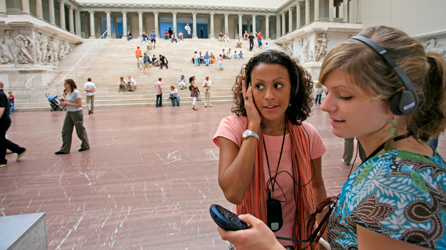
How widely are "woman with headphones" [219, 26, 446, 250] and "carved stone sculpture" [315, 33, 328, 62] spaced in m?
24.6

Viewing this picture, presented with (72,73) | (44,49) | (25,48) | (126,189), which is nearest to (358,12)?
(72,73)

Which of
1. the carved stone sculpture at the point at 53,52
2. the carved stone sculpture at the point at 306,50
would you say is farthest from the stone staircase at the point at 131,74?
the carved stone sculpture at the point at 306,50

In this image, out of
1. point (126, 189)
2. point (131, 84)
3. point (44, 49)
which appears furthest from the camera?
point (44, 49)

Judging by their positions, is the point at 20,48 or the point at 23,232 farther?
the point at 20,48

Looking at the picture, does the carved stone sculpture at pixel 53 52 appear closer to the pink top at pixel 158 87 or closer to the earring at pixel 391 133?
the pink top at pixel 158 87

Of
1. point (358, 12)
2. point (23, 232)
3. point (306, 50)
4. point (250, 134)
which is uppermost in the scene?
point (358, 12)

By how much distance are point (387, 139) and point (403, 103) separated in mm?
147

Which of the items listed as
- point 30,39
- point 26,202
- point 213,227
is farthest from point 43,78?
point 213,227

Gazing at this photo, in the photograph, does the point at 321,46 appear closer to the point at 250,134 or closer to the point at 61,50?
the point at 61,50

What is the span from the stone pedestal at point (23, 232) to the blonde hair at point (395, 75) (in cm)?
164

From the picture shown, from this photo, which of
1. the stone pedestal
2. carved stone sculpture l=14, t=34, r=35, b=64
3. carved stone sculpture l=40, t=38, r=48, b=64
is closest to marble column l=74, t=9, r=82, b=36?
carved stone sculpture l=40, t=38, r=48, b=64

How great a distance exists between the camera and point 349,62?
0.87 meters

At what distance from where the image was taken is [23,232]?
1375mm

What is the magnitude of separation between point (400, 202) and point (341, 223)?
0.23 meters
